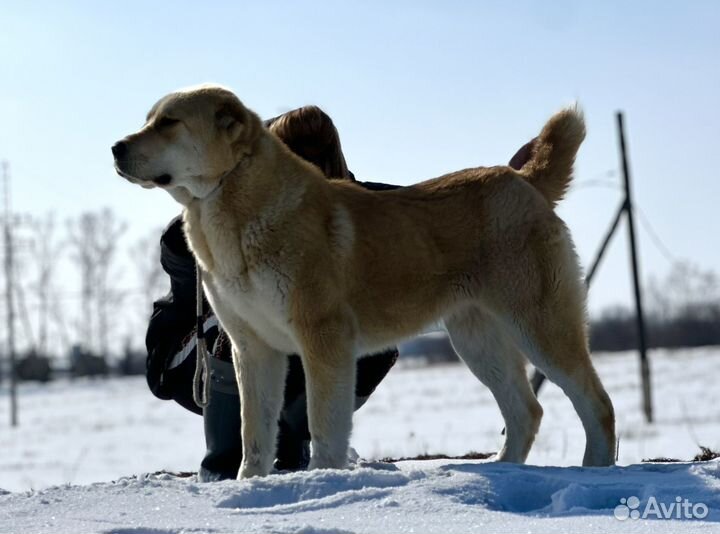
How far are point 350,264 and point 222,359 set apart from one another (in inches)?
51.1

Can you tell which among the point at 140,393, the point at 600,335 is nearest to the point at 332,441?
the point at 140,393

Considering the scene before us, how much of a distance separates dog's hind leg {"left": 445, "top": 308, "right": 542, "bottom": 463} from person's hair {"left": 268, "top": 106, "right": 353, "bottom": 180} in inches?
46.3

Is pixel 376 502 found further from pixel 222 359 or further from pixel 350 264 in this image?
pixel 222 359

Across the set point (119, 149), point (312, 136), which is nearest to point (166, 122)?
point (119, 149)

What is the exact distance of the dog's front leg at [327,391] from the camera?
4.03 m

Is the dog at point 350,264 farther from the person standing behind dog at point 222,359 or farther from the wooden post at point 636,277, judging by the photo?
the wooden post at point 636,277

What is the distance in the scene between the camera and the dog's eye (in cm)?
412

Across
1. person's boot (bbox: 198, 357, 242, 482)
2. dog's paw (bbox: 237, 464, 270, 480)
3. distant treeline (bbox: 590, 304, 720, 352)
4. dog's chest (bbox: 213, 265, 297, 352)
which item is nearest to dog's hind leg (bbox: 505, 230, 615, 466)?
dog's chest (bbox: 213, 265, 297, 352)

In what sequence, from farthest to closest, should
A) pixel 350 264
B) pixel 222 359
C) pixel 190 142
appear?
pixel 222 359 → pixel 350 264 → pixel 190 142

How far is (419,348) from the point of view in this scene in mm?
74688

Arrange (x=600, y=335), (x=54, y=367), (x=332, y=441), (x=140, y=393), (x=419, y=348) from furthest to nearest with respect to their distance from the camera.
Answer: (x=419, y=348)
(x=600, y=335)
(x=54, y=367)
(x=140, y=393)
(x=332, y=441)

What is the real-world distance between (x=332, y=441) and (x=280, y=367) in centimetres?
59

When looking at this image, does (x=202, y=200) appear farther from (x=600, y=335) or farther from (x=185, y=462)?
(x=600, y=335)

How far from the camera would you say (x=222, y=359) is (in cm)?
526
